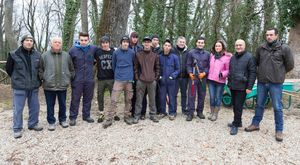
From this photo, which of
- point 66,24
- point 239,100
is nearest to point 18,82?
point 239,100

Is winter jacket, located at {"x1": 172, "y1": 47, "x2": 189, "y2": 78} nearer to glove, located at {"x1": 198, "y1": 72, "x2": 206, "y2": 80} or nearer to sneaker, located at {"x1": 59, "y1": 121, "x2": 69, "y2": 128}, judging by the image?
glove, located at {"x1": 198, "y1": 72, "x2": 206, "y2": 80}

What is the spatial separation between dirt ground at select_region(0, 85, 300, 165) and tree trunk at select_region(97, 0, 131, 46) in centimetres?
290

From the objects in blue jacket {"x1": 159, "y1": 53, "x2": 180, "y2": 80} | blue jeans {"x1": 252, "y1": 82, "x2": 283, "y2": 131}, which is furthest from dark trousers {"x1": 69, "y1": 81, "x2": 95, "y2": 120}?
blue jeans {"x1": 252, "y1": 82, "x2": 283, "y2": 131}

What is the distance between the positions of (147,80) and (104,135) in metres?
1.35

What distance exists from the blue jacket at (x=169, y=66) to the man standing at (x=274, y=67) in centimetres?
158

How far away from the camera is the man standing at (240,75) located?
5406mm

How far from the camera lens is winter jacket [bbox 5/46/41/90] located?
5.18 m

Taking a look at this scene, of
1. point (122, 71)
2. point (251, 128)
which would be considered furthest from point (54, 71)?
point (251, 128)

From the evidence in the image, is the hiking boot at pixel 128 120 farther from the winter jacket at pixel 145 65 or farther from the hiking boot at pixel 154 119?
the winter jacket at pixel 145 65

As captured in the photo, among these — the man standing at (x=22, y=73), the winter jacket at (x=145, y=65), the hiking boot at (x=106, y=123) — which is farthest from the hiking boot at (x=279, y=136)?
the man standing at (x=22, y=73)

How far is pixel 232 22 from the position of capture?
1384 cm

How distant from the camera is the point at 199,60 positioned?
6.04 meters

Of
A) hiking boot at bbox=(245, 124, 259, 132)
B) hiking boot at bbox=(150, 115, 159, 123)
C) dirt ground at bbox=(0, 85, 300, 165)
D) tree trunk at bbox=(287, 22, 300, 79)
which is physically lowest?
dirt ground at bbox=(0, 85, 300, 165)

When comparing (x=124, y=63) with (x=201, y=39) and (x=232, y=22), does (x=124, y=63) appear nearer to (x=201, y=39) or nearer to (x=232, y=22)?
(x=201, y=39)
